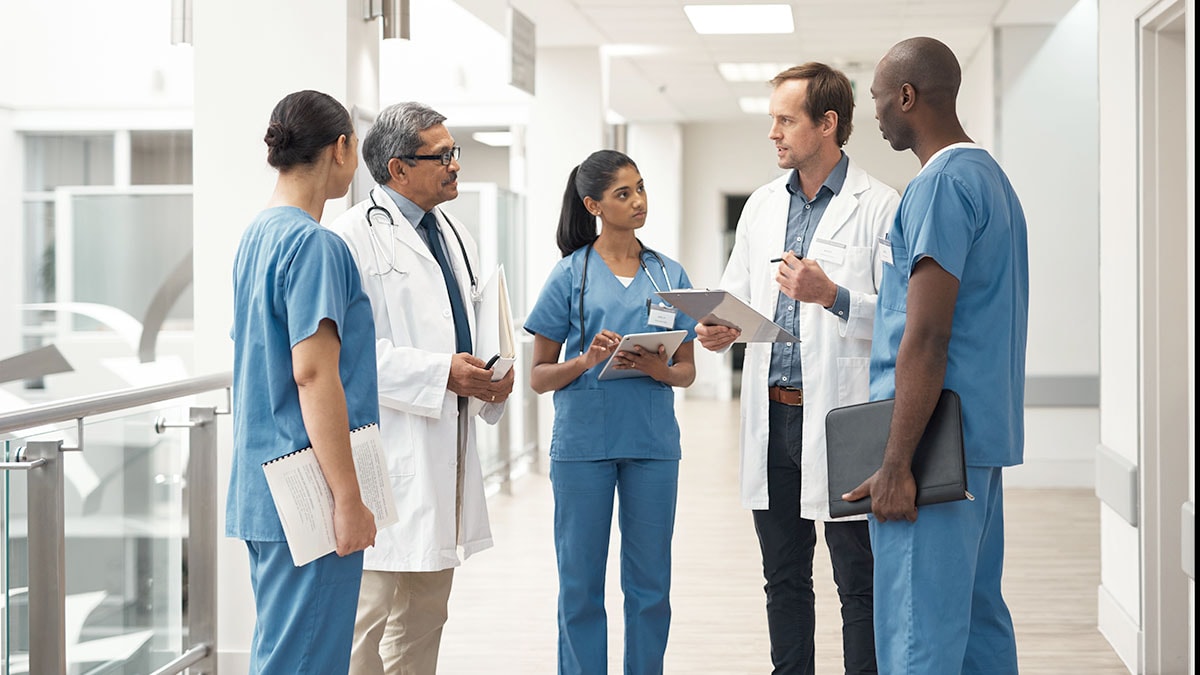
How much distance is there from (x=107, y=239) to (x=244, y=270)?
8.65 metres

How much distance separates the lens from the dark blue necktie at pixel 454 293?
3.14 metres

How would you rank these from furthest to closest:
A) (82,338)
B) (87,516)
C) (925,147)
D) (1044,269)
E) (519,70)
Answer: (82,338), (1044,269), (519,70), (87,516), (925,147)

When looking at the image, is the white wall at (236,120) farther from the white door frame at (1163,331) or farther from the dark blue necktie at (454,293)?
the white door frame at (1163,331)

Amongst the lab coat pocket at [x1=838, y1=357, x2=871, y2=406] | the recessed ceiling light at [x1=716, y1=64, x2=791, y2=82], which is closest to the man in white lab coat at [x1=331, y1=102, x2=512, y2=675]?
the lab coat pocket at [x1=838, y1=357, x2=871, y2=406]

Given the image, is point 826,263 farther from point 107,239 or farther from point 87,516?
point 107,239

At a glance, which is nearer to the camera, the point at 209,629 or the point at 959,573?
the point at 959,573

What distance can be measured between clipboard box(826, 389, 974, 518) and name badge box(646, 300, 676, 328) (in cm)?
81

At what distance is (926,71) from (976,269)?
0.42 m

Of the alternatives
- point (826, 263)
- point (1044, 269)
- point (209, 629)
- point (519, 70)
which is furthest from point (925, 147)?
point (1044, 269)

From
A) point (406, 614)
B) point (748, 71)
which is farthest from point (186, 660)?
point (748, 71)

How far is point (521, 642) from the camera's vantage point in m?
4.71

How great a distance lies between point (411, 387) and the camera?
117 inches

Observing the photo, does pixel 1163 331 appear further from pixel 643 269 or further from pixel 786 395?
pixel 643 269

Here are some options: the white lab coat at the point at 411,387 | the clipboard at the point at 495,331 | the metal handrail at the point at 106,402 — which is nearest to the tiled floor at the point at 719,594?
the metal handrail at the point at 106,402
